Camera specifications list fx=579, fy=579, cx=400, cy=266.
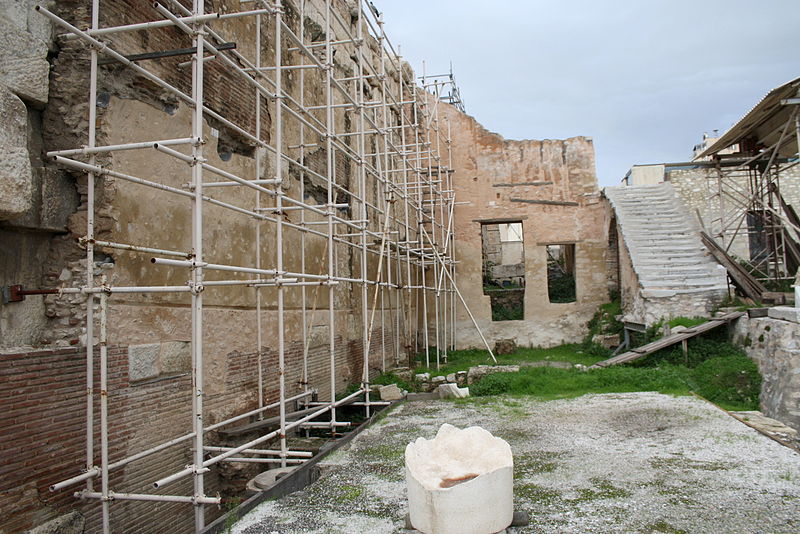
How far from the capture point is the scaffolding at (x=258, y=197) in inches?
160

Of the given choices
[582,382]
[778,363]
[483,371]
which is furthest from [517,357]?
[778,363]

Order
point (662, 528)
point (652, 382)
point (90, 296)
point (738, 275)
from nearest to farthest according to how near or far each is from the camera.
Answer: point (662, 528) → point (90, 296) → point (652, 382) → point (738, 275)

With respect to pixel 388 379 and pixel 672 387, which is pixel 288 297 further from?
pixel 672 387

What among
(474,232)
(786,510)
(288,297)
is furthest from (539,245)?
(786,510)

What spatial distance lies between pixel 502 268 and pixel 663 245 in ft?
32.7

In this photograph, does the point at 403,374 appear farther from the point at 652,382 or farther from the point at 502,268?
the point at 502,268

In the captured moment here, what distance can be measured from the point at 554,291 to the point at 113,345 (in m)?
16.3

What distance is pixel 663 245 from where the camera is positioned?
1320cm

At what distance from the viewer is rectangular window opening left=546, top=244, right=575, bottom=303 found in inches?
733

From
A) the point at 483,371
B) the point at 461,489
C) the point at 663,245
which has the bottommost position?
the point at 483,371

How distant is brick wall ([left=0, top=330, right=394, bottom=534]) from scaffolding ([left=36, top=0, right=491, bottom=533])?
11 cm

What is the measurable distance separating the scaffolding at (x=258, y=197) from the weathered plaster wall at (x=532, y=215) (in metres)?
0.93

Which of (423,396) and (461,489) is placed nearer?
(461,489)

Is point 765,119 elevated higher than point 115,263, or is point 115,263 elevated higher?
point 765,119
